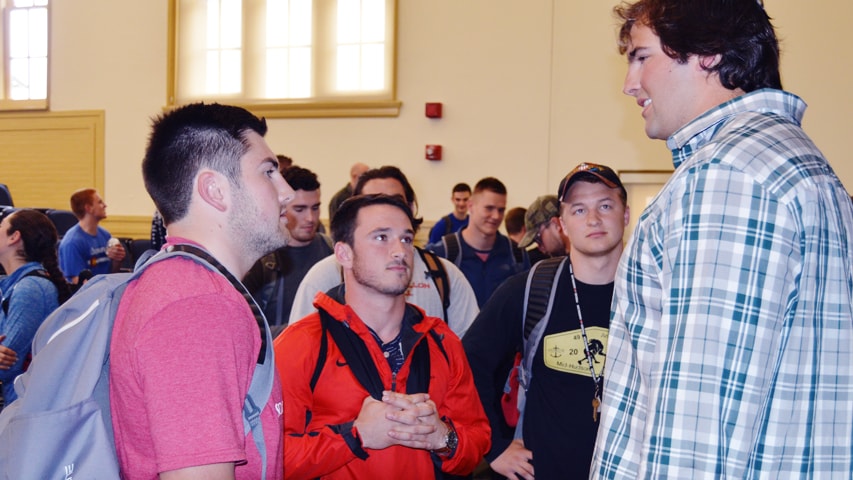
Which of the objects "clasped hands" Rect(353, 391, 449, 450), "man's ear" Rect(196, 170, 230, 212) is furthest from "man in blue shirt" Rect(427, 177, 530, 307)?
"man's ear" Rect(196, 170, 230, 212)

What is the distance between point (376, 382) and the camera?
2631mm

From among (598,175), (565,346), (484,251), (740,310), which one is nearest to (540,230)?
(484,251)

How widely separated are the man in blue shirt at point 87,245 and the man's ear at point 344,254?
17.8 feet

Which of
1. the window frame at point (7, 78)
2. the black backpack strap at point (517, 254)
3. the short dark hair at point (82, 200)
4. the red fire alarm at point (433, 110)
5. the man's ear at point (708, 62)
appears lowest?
the black backpack strap at point (517, 254)

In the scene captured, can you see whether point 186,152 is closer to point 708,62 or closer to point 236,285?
point 236,285

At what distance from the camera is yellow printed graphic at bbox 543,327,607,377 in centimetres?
282

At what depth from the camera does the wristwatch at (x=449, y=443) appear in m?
2.57

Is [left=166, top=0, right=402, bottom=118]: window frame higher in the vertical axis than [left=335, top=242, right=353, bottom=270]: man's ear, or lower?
higher

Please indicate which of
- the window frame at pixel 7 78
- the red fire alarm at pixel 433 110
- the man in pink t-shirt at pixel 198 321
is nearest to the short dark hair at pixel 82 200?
the red fire alarm at pixel 433 110

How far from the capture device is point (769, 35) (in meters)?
1.57

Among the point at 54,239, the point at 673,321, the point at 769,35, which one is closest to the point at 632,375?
the point at 673,321

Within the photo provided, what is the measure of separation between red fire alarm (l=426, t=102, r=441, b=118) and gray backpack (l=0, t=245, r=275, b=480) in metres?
9.23

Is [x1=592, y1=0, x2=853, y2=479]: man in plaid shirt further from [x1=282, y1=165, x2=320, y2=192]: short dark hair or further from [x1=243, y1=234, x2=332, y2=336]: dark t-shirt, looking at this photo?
[x1=282, y1=165, x2=320, y2=192]: short dark hair

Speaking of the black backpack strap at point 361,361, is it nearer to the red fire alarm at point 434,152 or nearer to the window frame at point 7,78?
the red fire alarm at point 434,152
